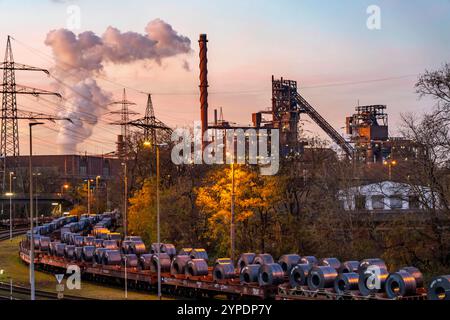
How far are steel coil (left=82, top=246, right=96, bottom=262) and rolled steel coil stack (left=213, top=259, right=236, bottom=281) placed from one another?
15.0 meters

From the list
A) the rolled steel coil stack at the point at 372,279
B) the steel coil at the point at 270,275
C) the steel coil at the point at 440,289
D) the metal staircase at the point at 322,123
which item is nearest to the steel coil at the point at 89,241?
the steel coil at the point at 270,275

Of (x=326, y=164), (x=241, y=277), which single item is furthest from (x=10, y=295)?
(x=326, y=164)

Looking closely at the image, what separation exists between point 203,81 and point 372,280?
5435cm

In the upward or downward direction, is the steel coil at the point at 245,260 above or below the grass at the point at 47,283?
above

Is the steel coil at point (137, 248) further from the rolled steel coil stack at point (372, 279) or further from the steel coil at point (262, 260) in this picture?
the rolled steel coil stack at point (372, 279)

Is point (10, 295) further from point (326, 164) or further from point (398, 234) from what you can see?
point (326, 164)

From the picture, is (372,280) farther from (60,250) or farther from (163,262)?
(60,250)

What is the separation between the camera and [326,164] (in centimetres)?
5966

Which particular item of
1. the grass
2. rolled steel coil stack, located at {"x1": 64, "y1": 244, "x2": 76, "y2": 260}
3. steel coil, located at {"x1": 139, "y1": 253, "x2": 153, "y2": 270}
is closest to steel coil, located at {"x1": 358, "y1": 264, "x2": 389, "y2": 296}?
the grass

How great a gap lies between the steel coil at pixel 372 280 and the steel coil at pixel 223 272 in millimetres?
8569

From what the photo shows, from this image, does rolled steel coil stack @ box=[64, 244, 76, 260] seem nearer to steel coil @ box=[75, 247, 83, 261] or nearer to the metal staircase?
steel coil @ box=[75, 247, 83, 261]

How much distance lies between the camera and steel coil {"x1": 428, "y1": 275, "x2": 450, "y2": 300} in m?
25.2

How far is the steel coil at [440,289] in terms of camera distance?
25219mm
